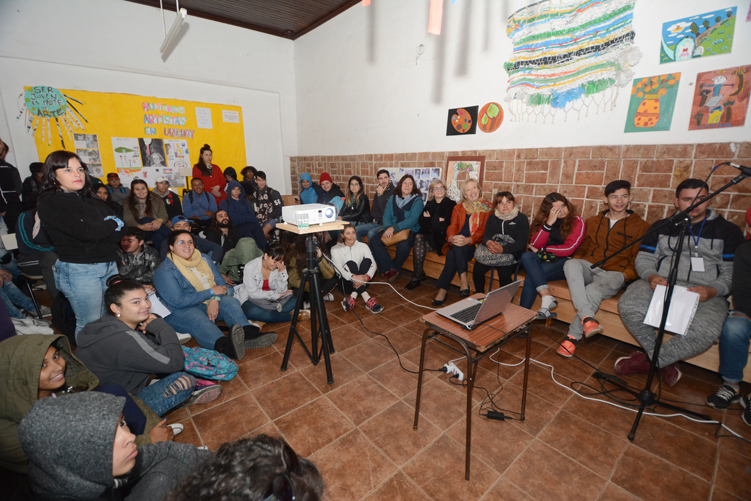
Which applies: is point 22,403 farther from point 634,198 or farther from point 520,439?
point 634,198

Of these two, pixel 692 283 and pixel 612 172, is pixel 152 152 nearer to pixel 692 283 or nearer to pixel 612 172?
pixel 612 172

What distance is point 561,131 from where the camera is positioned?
321 cm

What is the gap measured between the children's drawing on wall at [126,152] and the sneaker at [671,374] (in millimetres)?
7155

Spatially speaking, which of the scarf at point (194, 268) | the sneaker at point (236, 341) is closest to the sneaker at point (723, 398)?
the sneaker at point (236, 341)

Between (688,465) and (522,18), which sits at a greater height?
(522,18)

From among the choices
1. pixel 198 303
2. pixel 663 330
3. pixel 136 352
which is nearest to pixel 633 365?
pixel 663 330

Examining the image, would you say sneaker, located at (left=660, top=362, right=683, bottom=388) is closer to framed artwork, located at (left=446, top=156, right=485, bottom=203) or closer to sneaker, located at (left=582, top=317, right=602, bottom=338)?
sneaker, located at (left=582, top=317, right=602, bottom=338)

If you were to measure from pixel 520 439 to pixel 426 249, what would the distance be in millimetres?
2519

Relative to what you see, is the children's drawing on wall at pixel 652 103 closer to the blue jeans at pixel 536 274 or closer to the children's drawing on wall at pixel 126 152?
the blue jeans at pixel 536 274

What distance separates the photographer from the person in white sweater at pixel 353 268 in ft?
11.5

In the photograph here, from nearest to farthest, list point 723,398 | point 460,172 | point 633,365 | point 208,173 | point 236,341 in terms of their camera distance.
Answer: point 723,398 → point 633,365 → point 236,341 → point 460,172 → point 208,173

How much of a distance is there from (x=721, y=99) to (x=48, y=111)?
765cm

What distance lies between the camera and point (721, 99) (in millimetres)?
2408

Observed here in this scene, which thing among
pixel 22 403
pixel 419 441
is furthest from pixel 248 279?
pixel 419 441
